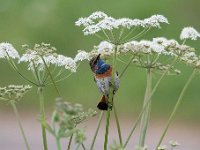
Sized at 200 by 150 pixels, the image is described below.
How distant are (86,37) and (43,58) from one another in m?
8.98

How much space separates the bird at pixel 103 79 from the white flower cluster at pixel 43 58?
0.14 metres

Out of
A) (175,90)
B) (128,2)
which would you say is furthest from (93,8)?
(175,90)

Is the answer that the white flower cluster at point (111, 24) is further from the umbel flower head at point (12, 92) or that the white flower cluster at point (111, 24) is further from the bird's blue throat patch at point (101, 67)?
the umbel flower head at point (12, 92)

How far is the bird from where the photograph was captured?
11.0 feet

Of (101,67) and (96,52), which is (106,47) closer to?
(96,52)

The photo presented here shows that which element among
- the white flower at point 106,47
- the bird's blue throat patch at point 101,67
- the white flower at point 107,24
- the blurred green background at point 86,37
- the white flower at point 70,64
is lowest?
the bird's blue throat patch at point 101,67

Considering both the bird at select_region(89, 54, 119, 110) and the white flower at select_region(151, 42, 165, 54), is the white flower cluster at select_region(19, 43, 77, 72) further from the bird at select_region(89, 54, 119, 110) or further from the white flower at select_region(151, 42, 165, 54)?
the white flower at select_region(151, 42, 165, 54)

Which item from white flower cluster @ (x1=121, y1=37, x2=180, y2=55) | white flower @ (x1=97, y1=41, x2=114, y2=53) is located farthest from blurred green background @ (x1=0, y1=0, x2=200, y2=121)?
white flower cluster @ (x1=121, y1=37, x2=180, y2=55)

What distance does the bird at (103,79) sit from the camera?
11.0 ft

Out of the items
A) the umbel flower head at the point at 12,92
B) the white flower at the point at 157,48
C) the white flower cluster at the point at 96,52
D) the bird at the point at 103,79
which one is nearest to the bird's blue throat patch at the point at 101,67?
the bird at the point at 103,79

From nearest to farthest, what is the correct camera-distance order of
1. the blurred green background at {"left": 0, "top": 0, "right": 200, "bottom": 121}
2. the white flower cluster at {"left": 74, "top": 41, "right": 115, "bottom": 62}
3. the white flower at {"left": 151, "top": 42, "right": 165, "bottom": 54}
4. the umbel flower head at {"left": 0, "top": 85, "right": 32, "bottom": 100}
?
the umbel flower head at {"left": 0, "top": 85, "right": 32, "bottom": 100} < the white flower at {"left": 151, "top": 42, "right": 165, "bottom": 54} < the white flower cluster at {"left": 74, "top": 41, "right": 115, "bottom": 62} < the blurred green background at {"left": 0, "top": 0, "right": 200, "bottom": 121}

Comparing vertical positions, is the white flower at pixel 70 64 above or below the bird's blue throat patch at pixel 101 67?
above

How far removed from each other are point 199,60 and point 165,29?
346 inches

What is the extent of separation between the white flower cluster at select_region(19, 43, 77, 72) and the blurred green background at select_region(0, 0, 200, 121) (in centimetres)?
728
